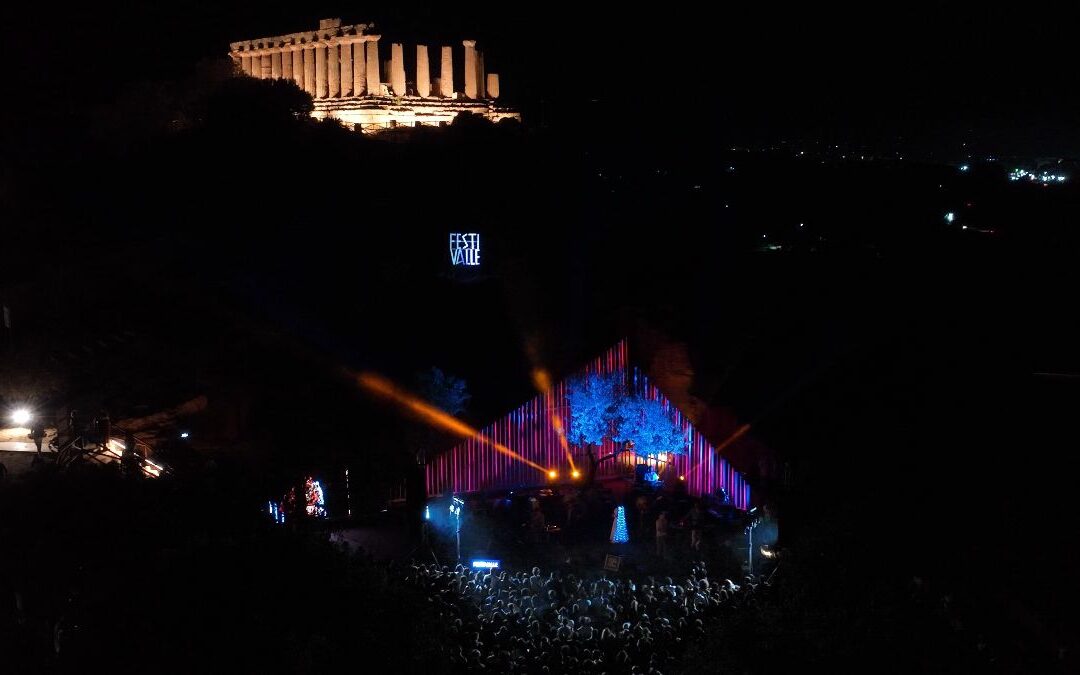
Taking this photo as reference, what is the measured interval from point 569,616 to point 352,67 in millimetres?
29395

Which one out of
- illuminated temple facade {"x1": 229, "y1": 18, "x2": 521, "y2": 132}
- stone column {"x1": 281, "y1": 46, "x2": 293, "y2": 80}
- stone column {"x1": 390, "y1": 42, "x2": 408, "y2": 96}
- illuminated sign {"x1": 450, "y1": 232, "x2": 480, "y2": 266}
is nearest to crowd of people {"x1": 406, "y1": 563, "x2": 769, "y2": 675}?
illuminated sign {"x1": 450, "y1": 232, "x2": 480, "y2": 266}

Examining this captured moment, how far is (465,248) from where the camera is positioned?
24.0 m

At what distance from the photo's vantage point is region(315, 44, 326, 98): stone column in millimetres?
34688

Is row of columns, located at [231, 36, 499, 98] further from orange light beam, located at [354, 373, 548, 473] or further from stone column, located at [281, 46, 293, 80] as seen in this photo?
orange light beam, located at [354, 373, 548, 473]

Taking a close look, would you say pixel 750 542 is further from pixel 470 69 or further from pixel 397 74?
pixel 470 69

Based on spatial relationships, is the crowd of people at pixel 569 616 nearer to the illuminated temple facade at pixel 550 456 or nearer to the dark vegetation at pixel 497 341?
the dark vegetation at pixel 497 341

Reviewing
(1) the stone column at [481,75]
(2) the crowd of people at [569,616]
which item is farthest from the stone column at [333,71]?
(2) the crowd of people at [569,616]

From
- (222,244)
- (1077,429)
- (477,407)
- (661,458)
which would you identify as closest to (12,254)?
(222,244)

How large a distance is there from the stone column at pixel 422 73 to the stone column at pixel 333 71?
11.0ft

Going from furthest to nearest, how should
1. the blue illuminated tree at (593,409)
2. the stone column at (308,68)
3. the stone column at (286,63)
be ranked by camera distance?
the stone column at (286,63)
the stone column at (308,68)
the blue illuminated tree at (593,409)

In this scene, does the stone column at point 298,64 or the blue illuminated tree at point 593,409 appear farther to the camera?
the stone column at point 298,64

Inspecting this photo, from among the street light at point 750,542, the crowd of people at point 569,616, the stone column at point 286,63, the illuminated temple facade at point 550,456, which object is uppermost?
the stone column at point 286,63

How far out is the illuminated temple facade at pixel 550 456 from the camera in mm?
17656

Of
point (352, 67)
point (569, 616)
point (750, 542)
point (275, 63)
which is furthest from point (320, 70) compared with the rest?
point (569, 616)
